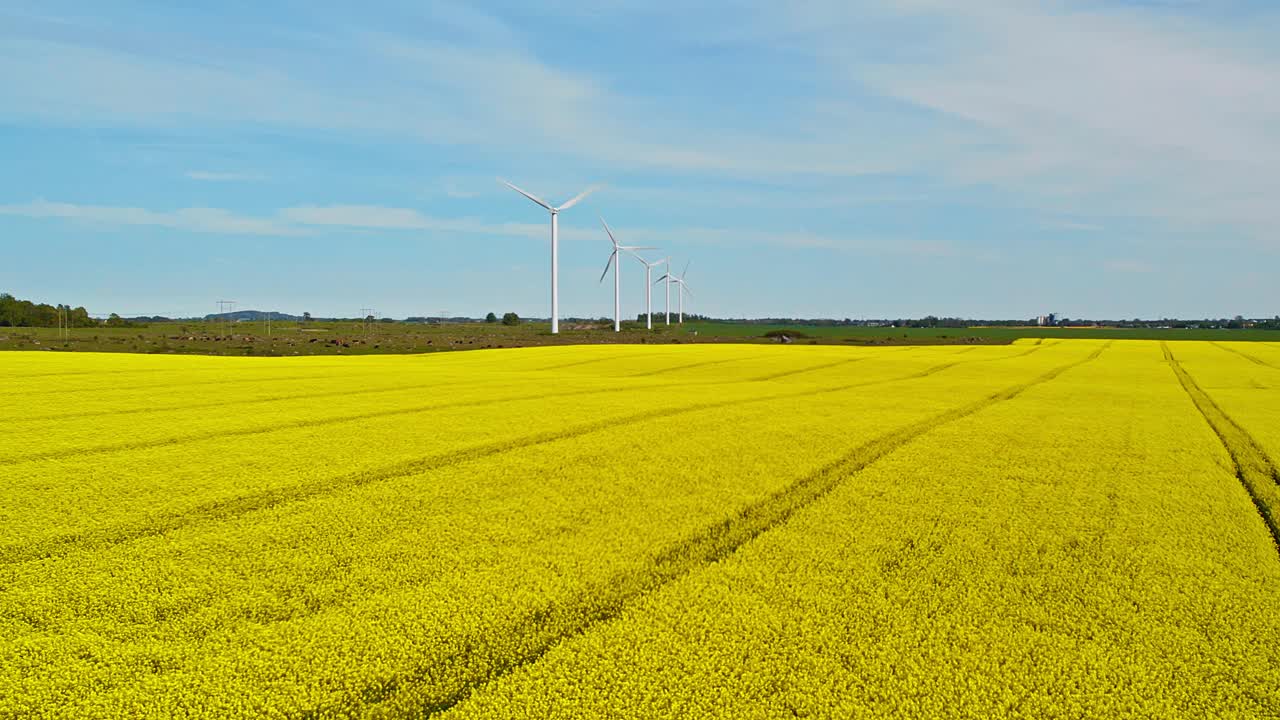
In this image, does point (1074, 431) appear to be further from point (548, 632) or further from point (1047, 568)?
point (548, 632)

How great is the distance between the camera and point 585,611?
4.85m

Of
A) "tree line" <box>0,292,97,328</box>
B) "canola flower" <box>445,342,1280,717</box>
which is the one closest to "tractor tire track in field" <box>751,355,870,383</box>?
"canola flower" <box>445,342,1280,717</box>

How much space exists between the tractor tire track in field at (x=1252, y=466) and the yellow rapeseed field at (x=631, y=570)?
9cm

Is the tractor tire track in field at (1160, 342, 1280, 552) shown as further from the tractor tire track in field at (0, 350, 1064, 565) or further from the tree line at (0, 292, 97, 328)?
the tree line at (0, 292, 97, 328)

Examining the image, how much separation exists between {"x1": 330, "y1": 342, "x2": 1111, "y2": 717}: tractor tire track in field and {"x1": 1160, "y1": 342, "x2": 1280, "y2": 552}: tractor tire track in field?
14.7 feet

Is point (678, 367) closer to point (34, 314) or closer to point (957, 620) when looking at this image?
point (957, 620)

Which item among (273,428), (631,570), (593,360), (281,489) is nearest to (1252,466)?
(631,570)

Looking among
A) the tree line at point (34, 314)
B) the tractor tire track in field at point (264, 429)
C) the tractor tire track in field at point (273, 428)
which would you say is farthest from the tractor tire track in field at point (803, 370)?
the tree line at point (34, 314)

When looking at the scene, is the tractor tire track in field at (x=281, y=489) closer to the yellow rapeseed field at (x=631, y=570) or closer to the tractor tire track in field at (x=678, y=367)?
the yellow rapeseed field at (x=631, y=570)

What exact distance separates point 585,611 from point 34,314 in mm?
142459

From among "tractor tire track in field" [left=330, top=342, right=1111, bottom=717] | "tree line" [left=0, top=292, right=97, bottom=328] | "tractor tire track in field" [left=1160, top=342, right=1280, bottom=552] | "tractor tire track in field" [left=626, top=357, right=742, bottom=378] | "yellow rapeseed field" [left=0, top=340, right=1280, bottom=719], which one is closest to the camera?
"tractor tire track in field" [left=330, top=342, right=1111, bottom=717]

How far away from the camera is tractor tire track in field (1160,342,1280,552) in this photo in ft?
26.2

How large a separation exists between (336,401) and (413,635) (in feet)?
44.5

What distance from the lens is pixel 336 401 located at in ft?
55.0
